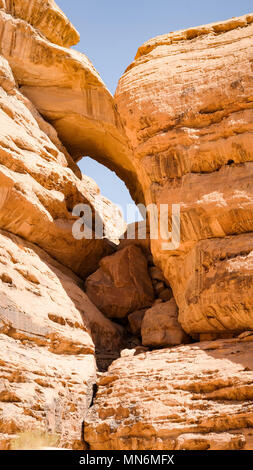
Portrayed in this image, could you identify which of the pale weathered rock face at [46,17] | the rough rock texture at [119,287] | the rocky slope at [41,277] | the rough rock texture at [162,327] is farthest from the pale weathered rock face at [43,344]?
the pale weathered rock face at [46,17]

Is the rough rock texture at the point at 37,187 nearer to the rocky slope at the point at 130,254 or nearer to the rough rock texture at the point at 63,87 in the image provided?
the rocky slope at the point at 130,254

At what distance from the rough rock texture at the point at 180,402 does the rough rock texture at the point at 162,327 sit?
0.89m

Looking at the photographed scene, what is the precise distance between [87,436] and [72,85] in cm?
962

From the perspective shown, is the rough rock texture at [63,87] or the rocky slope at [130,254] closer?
the rocky slope at [130,254]

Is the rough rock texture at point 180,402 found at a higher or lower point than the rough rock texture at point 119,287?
lower

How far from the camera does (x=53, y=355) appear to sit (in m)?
9.80

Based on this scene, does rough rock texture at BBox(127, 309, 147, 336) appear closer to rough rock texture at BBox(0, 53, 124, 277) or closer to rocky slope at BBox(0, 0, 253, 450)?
rocky slope at BBox(0, 0, 253, 450)

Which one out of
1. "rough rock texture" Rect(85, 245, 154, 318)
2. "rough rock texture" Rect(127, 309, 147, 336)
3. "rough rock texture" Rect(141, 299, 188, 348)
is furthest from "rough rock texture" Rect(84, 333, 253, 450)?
"rough rock texture" Rect(85, 245, 154, 318)

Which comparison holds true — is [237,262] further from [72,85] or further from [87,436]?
[72,85]

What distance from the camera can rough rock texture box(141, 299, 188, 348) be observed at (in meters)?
11.0

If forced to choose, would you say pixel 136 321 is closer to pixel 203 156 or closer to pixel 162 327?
pixel 162 327

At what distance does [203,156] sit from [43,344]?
518cm

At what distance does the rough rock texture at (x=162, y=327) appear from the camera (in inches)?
434

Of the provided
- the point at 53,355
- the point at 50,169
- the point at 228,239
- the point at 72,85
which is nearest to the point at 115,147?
the point at 72,85
